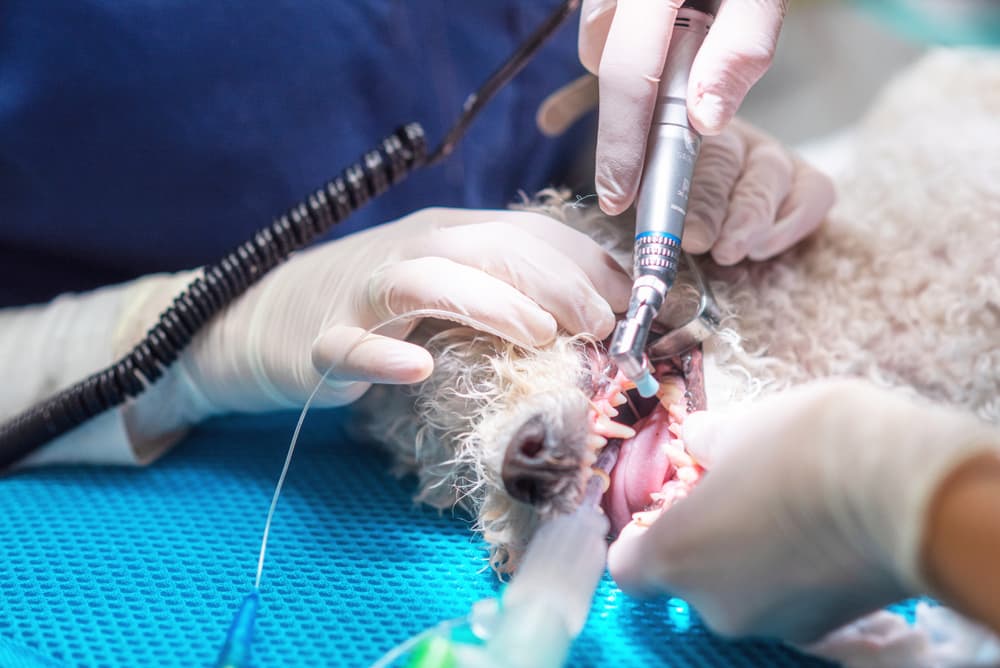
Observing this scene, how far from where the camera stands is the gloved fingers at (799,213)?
950mm

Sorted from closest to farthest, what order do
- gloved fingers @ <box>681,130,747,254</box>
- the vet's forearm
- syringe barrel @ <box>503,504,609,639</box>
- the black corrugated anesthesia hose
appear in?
the vet's forearm < syringe barrel @ <box>503,504,609,639</box> < gloved fingers @ <box>681,130,747,254</box> < the black corrugated anesthesia hose

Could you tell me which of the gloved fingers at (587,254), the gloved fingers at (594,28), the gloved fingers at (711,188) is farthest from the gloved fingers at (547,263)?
the gloved fingers at (594,28)

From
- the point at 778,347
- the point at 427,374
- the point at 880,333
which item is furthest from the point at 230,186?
the point at 880,333

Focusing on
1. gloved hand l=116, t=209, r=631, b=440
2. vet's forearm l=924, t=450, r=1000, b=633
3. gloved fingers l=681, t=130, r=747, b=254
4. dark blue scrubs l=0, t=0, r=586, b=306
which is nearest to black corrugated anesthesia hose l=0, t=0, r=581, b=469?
gloved hand l=116, t=209, r=631, b=440

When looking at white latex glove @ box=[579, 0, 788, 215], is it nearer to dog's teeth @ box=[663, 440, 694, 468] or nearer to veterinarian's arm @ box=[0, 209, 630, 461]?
veterinarian's arm @ box=[0, 209, 630, 461]

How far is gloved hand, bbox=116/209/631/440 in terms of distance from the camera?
0.77 meters

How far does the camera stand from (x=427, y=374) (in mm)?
771

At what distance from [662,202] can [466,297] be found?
0.21m

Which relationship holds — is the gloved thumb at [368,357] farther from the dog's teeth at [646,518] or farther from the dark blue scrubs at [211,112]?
the dark blue scrubs at [211,112]

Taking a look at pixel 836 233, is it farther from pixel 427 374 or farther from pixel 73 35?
pixel 73 35

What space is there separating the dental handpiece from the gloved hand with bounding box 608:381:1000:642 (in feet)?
0.38

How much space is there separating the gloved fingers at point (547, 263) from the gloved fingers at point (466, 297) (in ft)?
0.05

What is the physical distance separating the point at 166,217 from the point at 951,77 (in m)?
1.43

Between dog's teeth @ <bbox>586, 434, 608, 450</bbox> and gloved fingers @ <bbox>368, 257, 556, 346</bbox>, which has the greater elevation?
gloved fingers @ <bbox>368, 257, 556, 346</bbox>
